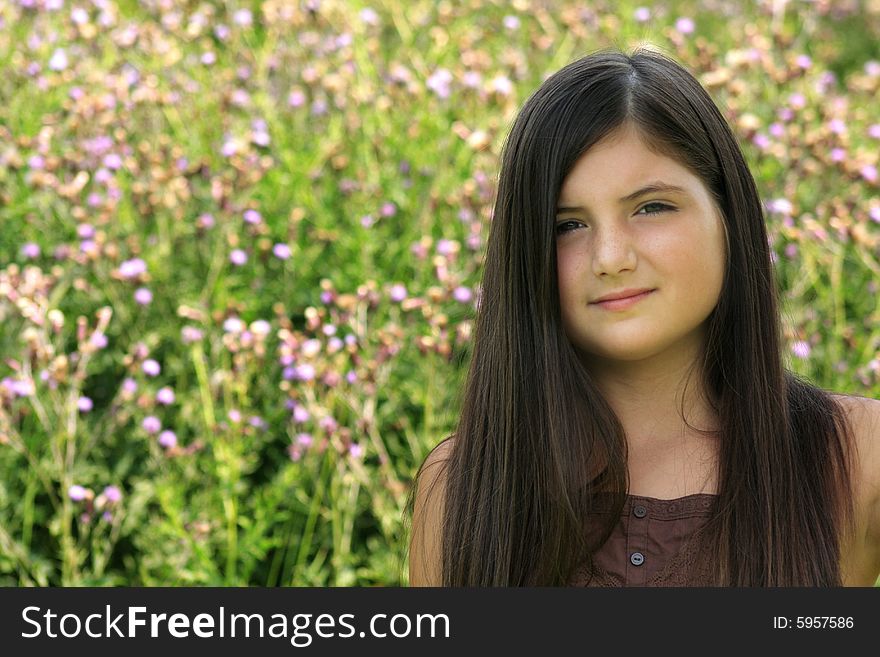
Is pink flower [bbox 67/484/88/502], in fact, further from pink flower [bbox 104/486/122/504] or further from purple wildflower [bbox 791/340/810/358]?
purple wildflower [bbox 791/340/810/358]

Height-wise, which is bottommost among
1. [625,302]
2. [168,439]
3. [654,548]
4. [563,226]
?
[654,548]

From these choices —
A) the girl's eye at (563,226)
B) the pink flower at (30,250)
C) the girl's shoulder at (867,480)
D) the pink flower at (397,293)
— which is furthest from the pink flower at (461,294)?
the girl's shoulder at (867,480)

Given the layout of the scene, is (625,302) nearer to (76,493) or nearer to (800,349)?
(800,349)

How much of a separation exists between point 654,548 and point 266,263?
164cm

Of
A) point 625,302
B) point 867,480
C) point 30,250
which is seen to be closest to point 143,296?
point 30,250

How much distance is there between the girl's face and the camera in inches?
56.8

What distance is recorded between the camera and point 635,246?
144 centimetres

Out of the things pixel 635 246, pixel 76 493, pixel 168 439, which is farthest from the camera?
pixel 168 439

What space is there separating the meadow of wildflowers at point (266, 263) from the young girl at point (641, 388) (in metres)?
0.77

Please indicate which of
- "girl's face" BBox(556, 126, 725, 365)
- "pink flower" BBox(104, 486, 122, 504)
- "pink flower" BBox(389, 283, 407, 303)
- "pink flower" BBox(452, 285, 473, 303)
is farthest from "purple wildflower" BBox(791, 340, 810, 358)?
"pink flower" BBox(104, 486, 122, 504)

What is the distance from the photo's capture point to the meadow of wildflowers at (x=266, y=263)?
2.44 meters

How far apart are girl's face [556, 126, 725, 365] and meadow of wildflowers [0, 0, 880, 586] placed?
91 cm

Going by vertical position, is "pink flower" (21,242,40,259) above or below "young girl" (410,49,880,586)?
above

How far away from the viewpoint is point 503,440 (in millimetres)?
1576
